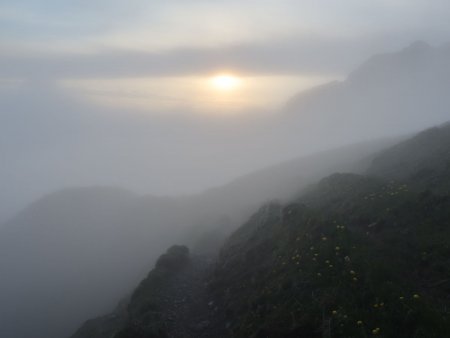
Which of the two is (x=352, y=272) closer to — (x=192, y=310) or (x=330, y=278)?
(x=330, y=278)

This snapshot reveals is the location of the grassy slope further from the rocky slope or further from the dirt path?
the dirt path

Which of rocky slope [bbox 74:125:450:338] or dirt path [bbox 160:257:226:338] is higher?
rocky slope [bbox 74:125:450:338]

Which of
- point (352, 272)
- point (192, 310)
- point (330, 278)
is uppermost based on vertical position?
point (352, 272)

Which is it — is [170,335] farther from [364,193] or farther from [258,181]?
[258,181]

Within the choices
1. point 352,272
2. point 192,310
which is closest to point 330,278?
point 352,272

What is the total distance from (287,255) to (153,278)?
51.0 ft

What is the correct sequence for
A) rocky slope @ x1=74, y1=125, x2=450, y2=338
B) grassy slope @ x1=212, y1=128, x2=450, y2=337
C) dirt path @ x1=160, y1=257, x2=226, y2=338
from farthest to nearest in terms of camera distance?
1. dirt path @ x1=160, y1=257, x2=226, y2=338
2. rocky slope @ x1=74, y1=125, x2=450, y2=338
3. grassy slope @ x1=212, y1=128, x2=450, y2=337

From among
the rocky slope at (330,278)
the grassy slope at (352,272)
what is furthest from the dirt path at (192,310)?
the grassy slope at (352,272)

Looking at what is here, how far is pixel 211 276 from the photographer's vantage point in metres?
33.8

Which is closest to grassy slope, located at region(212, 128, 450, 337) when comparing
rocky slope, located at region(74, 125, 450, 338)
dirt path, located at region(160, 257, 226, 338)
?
rocky slope, located at region(74, 125, 450, 338)

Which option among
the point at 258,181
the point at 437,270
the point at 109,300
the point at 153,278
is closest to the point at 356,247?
the point at 437,270

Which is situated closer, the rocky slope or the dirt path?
the rocky slope

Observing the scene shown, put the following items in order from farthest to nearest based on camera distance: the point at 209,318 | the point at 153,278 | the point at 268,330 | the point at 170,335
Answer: the point at 153,278, the point at 209,318, the point at 170,335, the point at 268,330

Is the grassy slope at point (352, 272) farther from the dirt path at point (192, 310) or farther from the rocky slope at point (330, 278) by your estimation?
the dirt path at point (192, 310)
